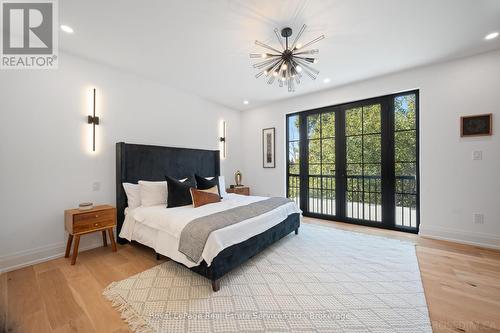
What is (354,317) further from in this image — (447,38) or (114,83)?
(114,83)

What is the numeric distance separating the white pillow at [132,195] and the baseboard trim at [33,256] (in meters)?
0.77

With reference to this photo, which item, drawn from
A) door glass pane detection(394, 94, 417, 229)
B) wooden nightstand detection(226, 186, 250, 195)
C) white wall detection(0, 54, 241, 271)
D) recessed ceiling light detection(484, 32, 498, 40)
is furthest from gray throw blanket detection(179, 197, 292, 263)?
recessed ceiling light detection(484, 32, 498, 40)

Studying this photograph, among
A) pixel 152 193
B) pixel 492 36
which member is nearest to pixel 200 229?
pixel 152 193

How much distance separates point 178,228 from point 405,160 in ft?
12.4

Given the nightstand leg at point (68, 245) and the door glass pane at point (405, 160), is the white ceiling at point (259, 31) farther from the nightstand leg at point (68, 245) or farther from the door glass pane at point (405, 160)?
the nightstand leg at point (68, 245)

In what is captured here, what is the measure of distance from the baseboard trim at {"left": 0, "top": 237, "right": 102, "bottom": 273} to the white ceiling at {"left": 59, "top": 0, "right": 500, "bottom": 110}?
2586 mm

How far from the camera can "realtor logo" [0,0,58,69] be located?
200 cm

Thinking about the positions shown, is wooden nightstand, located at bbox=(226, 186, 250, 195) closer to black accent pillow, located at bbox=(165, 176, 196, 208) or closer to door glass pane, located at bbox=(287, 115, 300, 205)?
door glass pane, located at bbox=(287, 115, 300, 205)

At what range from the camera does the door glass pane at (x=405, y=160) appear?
3422 millimetres

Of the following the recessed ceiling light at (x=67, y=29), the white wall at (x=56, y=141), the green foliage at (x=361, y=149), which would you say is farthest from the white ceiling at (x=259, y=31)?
the green foliage at (x=361, y=149)

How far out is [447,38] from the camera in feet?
8.20

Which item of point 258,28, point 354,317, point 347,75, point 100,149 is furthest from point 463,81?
point 100,149

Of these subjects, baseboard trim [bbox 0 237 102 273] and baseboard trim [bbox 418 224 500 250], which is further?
baseboard trim [bbox 418 224 500 250]

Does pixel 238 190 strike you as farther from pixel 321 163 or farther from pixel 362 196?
pixel 362 196
